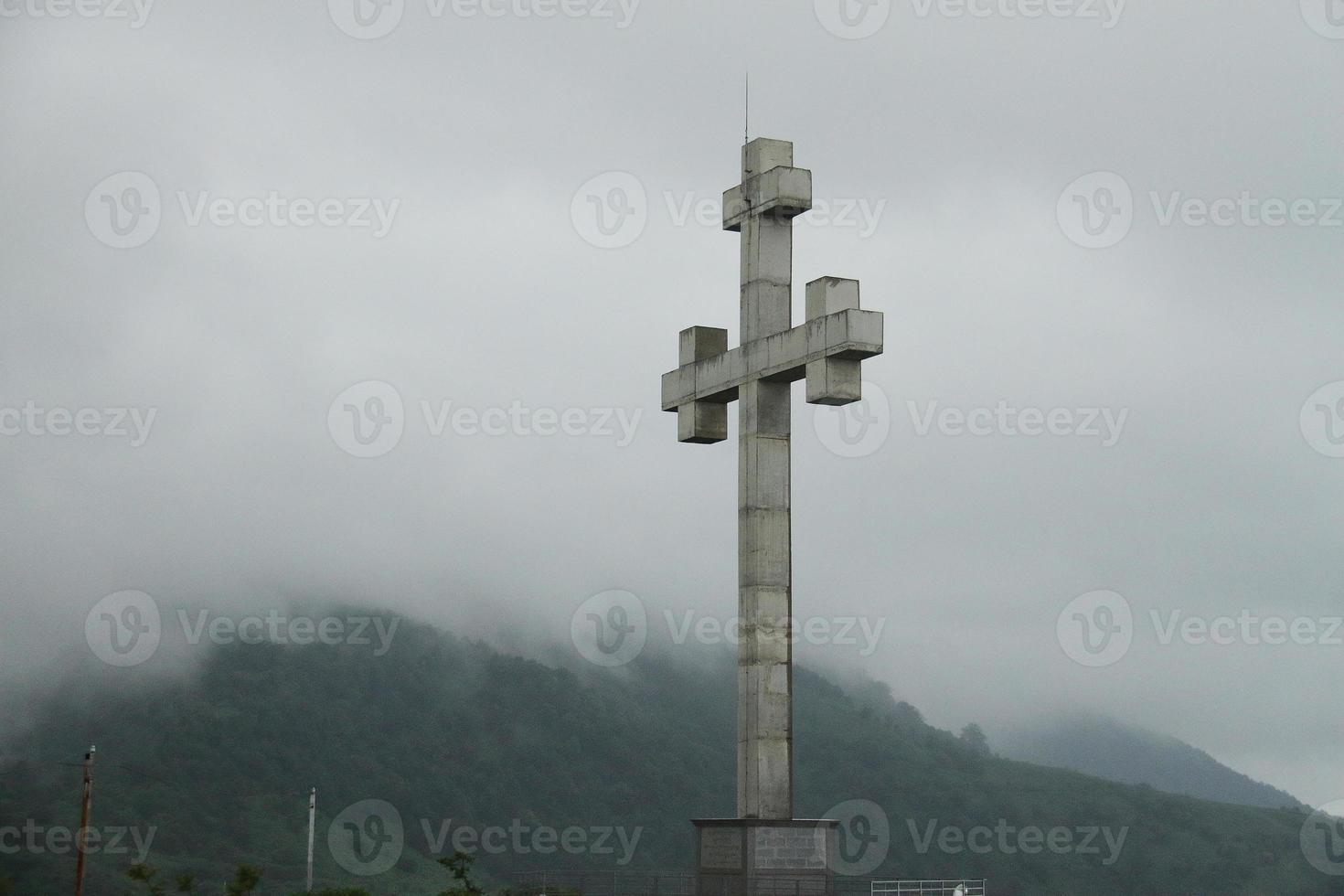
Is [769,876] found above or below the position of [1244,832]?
above

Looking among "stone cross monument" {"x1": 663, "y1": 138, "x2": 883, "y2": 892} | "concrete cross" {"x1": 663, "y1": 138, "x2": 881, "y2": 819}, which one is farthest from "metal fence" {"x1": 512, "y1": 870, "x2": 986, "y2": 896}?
"concrete cross" {"x1": 663, "y1": 138, "x2": 881, "y2": 819}

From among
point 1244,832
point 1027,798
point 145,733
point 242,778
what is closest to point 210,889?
point 242,778

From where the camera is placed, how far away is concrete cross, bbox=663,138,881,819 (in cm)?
2389

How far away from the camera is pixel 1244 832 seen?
18988 cm

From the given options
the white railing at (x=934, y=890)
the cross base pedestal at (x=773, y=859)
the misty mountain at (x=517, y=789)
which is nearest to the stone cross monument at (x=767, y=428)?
the cross base pedestal at (x=773, y=859)

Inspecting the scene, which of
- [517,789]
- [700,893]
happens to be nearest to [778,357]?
[700,893]

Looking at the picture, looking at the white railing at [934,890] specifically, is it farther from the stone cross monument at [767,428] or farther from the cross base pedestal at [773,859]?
the stone cross monument at [767,428]

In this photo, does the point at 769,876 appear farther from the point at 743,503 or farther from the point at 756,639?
Answer: the point at 743,503

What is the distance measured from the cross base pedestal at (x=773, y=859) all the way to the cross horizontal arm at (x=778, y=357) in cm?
622

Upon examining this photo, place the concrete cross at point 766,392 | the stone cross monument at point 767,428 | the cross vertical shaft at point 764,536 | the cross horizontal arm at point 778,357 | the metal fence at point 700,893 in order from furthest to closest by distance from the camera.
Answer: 1. the cross vertical shaft at point 764,536
2. the concrete cross at point 766,392
3. the cross horizontal arm at point 778,357
4. the stone cross monument at point 767,428
5. the metal fence at point 700,893

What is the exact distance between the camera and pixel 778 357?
975 inches

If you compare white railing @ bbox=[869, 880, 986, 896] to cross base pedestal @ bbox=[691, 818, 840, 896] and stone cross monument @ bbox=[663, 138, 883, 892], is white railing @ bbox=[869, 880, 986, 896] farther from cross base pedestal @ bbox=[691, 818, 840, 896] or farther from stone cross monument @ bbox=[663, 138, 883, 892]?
stone cross monument @ bbox=[663, 138, 883, 892]

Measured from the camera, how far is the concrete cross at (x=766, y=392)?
78.4 feet

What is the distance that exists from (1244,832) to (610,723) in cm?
6976
